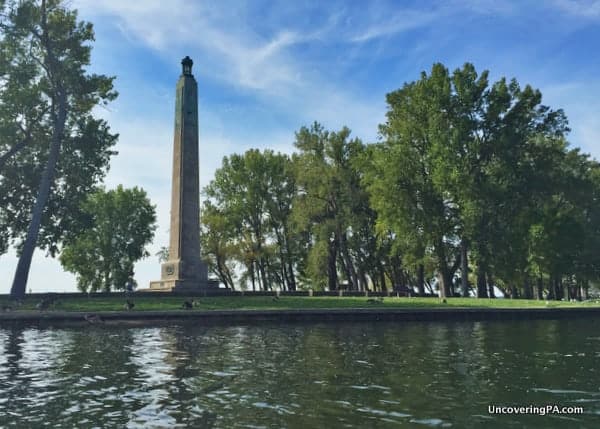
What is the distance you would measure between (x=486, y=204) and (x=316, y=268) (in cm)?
2041

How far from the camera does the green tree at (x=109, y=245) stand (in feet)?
203

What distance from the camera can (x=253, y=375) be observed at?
12008 millimetres

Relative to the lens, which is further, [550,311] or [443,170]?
[443,170]

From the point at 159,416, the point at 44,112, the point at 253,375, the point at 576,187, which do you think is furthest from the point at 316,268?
the point at 159,416

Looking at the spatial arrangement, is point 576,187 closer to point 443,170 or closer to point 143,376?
point 443,170

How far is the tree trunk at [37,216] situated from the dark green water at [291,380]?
1560 cm

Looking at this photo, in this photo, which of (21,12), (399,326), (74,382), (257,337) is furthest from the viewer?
(21,12)

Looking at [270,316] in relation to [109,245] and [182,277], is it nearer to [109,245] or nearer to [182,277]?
[182,277]

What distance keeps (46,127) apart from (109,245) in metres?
23.9

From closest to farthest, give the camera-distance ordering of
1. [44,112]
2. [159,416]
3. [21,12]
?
[159,416] → [21,12] → [44,112]

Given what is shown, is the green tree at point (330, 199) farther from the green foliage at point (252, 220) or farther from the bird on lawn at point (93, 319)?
the bird on lawn at point (93, 319)

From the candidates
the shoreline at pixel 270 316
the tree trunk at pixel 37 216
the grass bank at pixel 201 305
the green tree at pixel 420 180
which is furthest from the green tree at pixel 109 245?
the shoreline at pixel 270 316

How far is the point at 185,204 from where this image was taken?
132 feet

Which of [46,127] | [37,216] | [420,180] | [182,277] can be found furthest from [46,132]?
[420,180]
